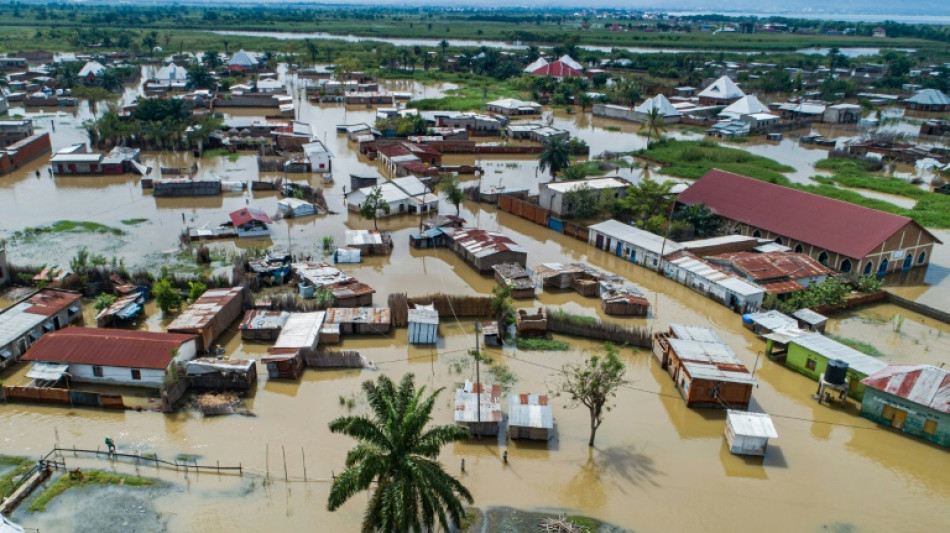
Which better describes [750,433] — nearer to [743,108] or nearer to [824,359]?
[824,359]

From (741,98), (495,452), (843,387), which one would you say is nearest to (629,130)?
(741,98)

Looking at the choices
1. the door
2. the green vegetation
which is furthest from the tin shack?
the green vegetation

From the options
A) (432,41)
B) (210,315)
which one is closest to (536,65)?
(432,41)

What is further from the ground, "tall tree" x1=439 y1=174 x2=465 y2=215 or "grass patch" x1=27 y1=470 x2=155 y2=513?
"tall tree" x1=439 y1=174 x2=465 y2=215

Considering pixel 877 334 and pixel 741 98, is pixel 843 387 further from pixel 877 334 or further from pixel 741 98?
pixel 741 98

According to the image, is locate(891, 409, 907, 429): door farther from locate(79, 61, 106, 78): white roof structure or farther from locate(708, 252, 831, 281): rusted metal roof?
locate(79, 61, 106, 78): white roof structure

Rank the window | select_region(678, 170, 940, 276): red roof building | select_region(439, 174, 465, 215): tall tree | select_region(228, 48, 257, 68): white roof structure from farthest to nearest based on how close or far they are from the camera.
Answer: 1. select_region(228, 48, 257, 68): white roof structure
2. select_region(439, 174, 465, 215): tall tree
3. select_region(678, 170, 940, 276): red roof building
4. the window
